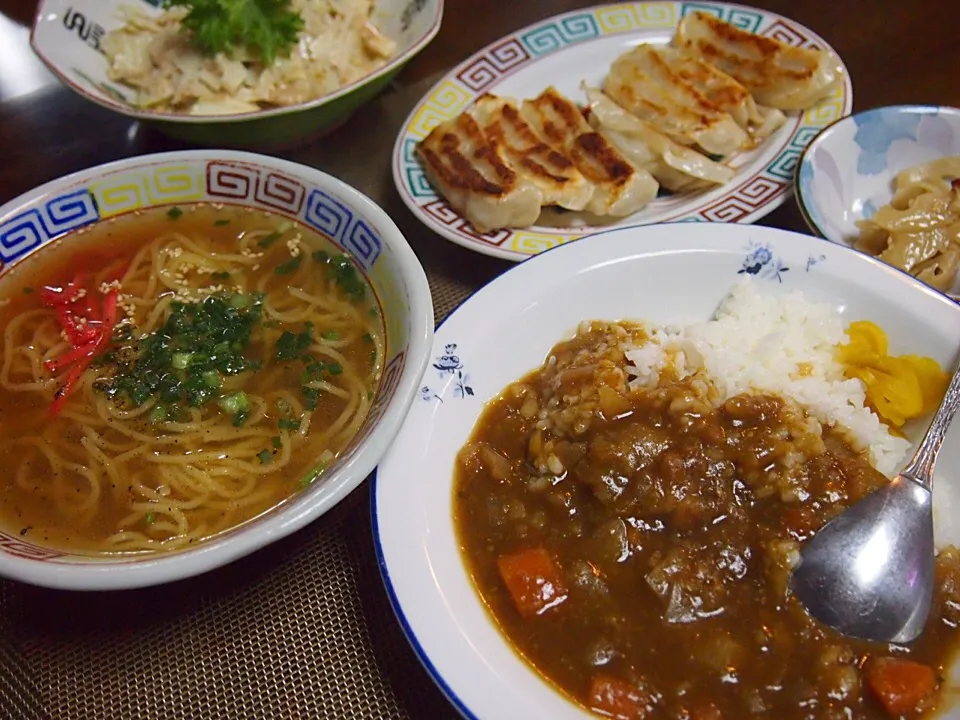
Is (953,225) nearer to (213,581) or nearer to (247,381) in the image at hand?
(247,381)

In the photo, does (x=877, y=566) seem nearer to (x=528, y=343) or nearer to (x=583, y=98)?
(x=528, y=343)

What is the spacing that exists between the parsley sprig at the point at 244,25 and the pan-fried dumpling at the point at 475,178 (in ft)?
2.66

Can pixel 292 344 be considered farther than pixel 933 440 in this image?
Yes

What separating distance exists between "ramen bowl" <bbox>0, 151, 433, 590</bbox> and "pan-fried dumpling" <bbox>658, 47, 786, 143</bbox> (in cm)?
188

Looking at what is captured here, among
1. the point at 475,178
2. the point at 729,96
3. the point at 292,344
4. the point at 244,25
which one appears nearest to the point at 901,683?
the point at 292,344

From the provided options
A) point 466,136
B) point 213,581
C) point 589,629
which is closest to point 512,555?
point 589,629

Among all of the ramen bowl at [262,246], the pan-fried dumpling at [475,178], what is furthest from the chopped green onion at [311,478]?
the pan-fried dumpling at [475,178]

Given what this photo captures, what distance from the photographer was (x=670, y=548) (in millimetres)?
1845

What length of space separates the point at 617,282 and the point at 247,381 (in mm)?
1188

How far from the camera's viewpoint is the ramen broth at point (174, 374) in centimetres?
182

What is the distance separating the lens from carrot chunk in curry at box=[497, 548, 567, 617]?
5.85ft

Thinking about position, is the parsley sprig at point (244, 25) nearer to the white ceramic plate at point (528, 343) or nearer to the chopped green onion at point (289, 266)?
the chopped green onion at point (289, 266)

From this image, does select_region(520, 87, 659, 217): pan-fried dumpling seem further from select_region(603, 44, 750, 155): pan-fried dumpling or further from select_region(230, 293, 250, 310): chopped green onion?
select_region(230, 293, 250, 310): chopped green onion

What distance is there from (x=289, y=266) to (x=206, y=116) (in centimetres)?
84
